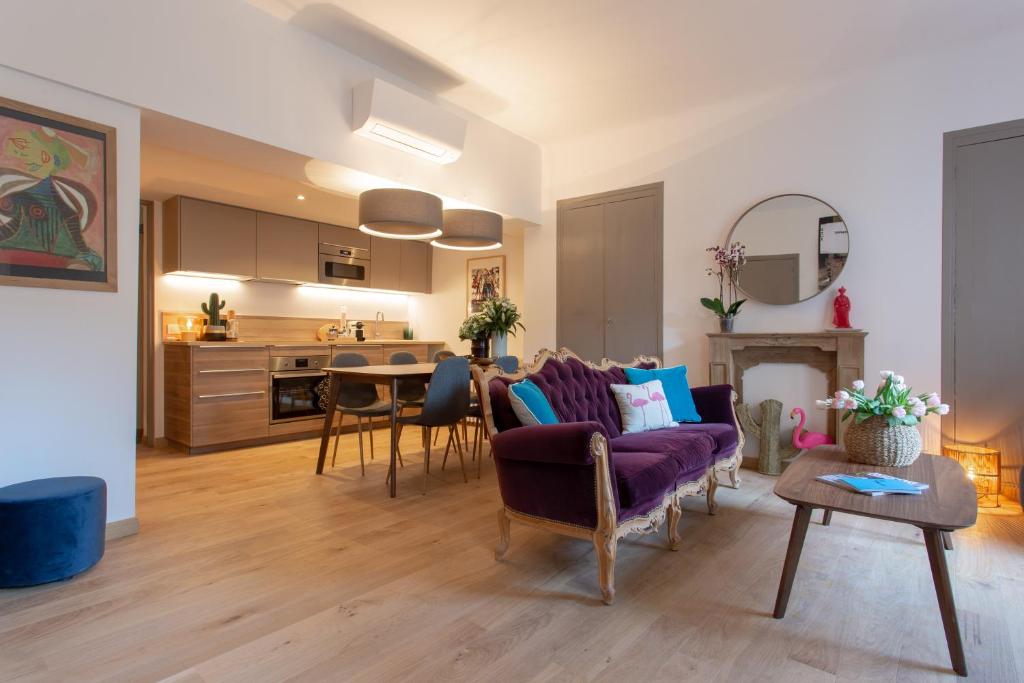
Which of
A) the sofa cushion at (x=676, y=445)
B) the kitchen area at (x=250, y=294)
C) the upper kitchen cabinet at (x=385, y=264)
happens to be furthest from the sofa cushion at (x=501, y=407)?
the upper kitchen cabinet at (x=385, y=264)

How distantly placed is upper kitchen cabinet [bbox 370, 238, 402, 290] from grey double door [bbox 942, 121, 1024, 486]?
5.60 meters

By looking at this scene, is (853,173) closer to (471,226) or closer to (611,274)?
(611,274)

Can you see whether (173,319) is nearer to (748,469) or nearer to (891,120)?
(748,469)

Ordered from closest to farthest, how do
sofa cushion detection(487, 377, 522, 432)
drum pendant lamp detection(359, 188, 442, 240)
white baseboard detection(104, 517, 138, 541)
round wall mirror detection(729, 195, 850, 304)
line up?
sofa cushion detection(487, 377, 522, 432) < white baseboard detection(104, 517, 138, 541) < drum pendant lamp detection(359, 188, 442, 240) < round wall mirror detection(729, 195, 850, 304)

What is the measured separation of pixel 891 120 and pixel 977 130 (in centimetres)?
51

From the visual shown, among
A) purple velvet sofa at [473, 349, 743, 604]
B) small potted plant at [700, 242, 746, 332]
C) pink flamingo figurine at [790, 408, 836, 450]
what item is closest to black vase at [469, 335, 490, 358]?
purple velvet sofa at [473, 349, 743, 604]

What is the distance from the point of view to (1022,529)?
2949 millimetres

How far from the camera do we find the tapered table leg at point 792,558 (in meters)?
1.98

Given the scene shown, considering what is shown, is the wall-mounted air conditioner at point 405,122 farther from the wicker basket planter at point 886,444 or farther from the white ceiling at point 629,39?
the wicker basket planter at point 886,444

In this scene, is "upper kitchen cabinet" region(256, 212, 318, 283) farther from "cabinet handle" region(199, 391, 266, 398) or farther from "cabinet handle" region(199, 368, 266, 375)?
"cabinet handle" region(199, 391, 266, 398)

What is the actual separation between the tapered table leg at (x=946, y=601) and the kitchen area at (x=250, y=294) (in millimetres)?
3609

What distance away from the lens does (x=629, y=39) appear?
3529 mm

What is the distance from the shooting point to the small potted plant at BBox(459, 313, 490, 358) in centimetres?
416

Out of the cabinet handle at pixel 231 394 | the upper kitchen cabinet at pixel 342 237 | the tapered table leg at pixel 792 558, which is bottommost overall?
the tapered table leg at pixel 792 558
